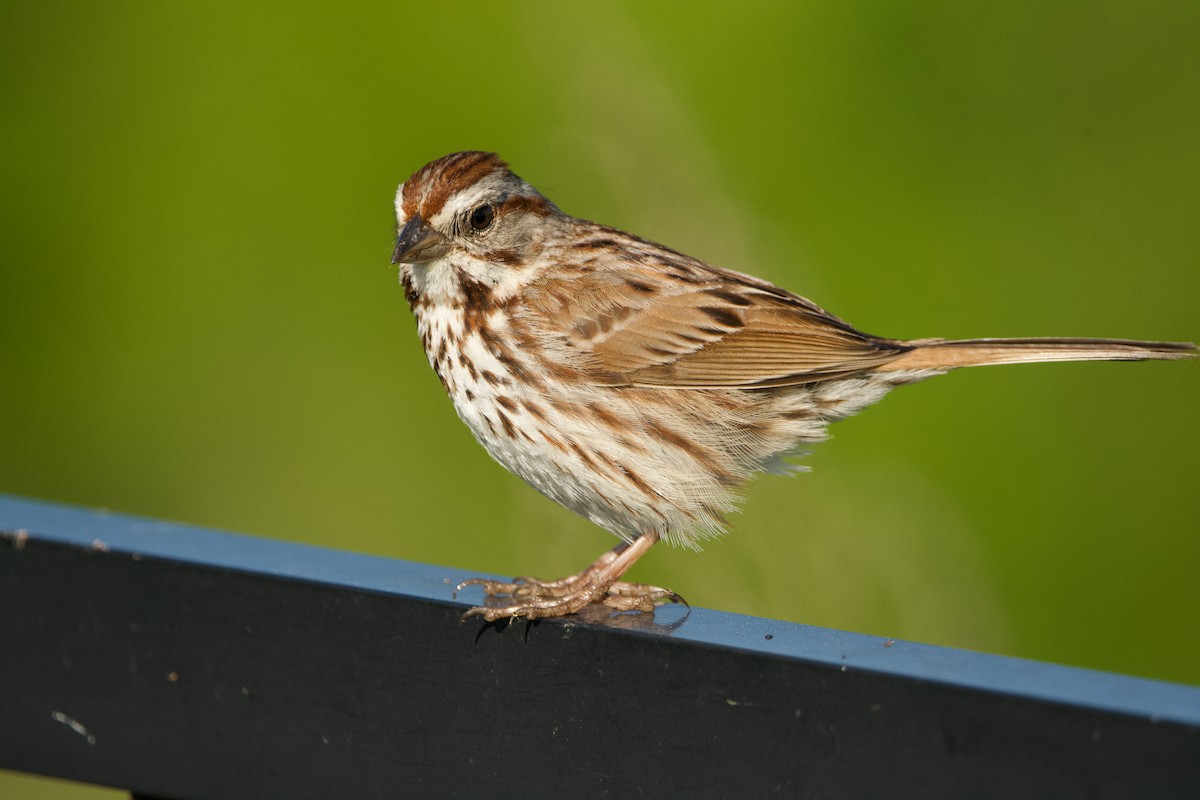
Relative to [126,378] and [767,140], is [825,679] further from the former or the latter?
[126,378]

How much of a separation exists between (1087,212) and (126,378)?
387cm

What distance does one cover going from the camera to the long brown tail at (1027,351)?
372 centimetres

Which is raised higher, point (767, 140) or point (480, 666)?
point (767, 140)

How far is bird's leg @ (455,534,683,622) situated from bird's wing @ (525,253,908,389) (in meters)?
0.49

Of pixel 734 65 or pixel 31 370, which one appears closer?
pixel 734 65

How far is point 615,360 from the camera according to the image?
4.21 metres

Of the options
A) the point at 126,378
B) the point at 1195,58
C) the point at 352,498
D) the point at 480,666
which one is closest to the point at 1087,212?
the point at 1195,58

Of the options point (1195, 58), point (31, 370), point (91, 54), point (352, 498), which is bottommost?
point (352, 498)

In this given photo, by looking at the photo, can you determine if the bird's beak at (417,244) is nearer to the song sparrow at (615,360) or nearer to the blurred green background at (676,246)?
the song sparrow at (615,360)

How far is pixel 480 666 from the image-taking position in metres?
3.02

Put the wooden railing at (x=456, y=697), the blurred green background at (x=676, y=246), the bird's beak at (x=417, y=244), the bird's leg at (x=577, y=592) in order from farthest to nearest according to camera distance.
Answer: the blurred green background at (x=676, y=246), the bird's beak at (x=417, y=244), the bird's leg at (x=577, y=592), the wooden railing at (x=456, y=697)

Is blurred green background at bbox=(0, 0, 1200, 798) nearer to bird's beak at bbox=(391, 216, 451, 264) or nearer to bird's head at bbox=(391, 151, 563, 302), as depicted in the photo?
bird's head at bbox=(391, 151, 563, 302)

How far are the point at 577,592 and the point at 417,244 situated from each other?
998 millimetres

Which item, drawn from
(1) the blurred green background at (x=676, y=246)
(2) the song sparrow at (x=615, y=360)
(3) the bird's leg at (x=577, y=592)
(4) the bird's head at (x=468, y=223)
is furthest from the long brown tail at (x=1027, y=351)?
(4) the bird's head at (x=468, y=223)
